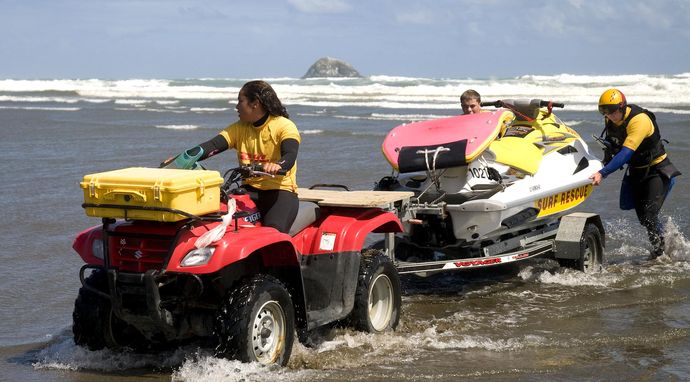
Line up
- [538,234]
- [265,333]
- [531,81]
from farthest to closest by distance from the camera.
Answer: [531,81]
[538,234]
[265,333]

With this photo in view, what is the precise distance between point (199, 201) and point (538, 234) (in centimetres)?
430

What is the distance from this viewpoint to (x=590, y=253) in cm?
878

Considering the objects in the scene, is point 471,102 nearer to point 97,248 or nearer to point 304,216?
point 304,216

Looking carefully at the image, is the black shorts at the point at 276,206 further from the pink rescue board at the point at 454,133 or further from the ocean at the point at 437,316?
the pink rescue board at the point at 454,133

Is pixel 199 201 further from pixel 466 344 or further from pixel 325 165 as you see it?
pixel 325 165

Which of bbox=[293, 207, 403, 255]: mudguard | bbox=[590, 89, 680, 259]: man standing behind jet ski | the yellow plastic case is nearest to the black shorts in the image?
bbox=[293, 207, 403, 255]: mudguard

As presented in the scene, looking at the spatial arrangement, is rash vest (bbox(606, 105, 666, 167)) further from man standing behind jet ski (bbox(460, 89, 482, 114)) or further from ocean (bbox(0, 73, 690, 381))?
man standing behind jet ski (bbox(460, 89, 482, 114))

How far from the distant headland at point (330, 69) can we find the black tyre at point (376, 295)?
94975 mm

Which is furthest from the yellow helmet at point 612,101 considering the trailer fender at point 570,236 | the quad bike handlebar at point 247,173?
the quad bike handlebar at point 247,173

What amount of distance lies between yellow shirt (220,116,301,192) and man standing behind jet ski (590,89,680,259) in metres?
3.81

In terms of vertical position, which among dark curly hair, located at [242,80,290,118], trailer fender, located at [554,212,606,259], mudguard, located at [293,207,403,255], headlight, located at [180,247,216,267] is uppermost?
dark curly hair, located at [242,80,290,118]

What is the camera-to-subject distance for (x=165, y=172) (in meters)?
5.18

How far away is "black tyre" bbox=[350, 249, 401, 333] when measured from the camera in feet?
20.5

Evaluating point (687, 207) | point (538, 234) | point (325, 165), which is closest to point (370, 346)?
point (538, 234)
